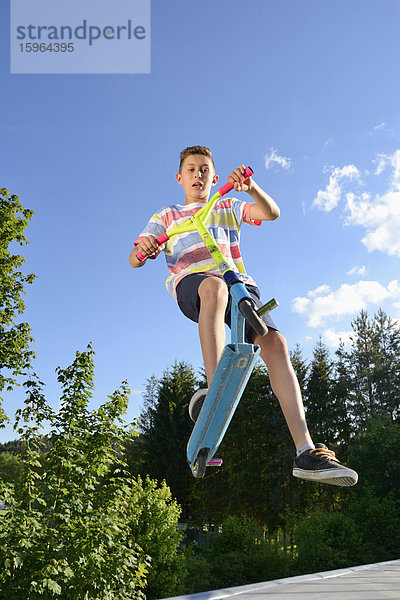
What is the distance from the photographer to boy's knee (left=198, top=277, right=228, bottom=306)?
7.95 feet

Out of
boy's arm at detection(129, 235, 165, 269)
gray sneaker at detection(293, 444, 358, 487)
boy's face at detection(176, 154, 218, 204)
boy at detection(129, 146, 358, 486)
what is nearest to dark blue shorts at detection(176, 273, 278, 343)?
boy at detection(129, 146, 358, 486)

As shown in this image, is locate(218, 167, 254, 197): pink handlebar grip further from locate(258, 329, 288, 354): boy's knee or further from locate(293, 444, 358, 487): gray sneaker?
locate(293, 444, 358, 487): gray sneaker

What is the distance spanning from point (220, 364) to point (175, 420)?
33890 mm

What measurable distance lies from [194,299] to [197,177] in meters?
0.78

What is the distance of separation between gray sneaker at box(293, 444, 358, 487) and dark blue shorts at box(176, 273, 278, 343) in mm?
656

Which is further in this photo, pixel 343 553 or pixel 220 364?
pixel 343 553

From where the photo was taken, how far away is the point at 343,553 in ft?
61.1

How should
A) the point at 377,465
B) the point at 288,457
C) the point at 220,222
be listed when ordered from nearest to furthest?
1. the point at 220,222
2. the point at 377,465
3. the point at 288,457

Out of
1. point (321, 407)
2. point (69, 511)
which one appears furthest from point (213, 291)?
point (321, 407)

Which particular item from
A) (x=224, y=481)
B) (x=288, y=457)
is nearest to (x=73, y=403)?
(x=288, y=457)

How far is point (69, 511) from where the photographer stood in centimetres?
708

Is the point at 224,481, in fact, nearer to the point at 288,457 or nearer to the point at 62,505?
the point at 288,457

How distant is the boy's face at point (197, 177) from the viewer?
282 centimetres

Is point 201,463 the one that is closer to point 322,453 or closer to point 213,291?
point 322,453
